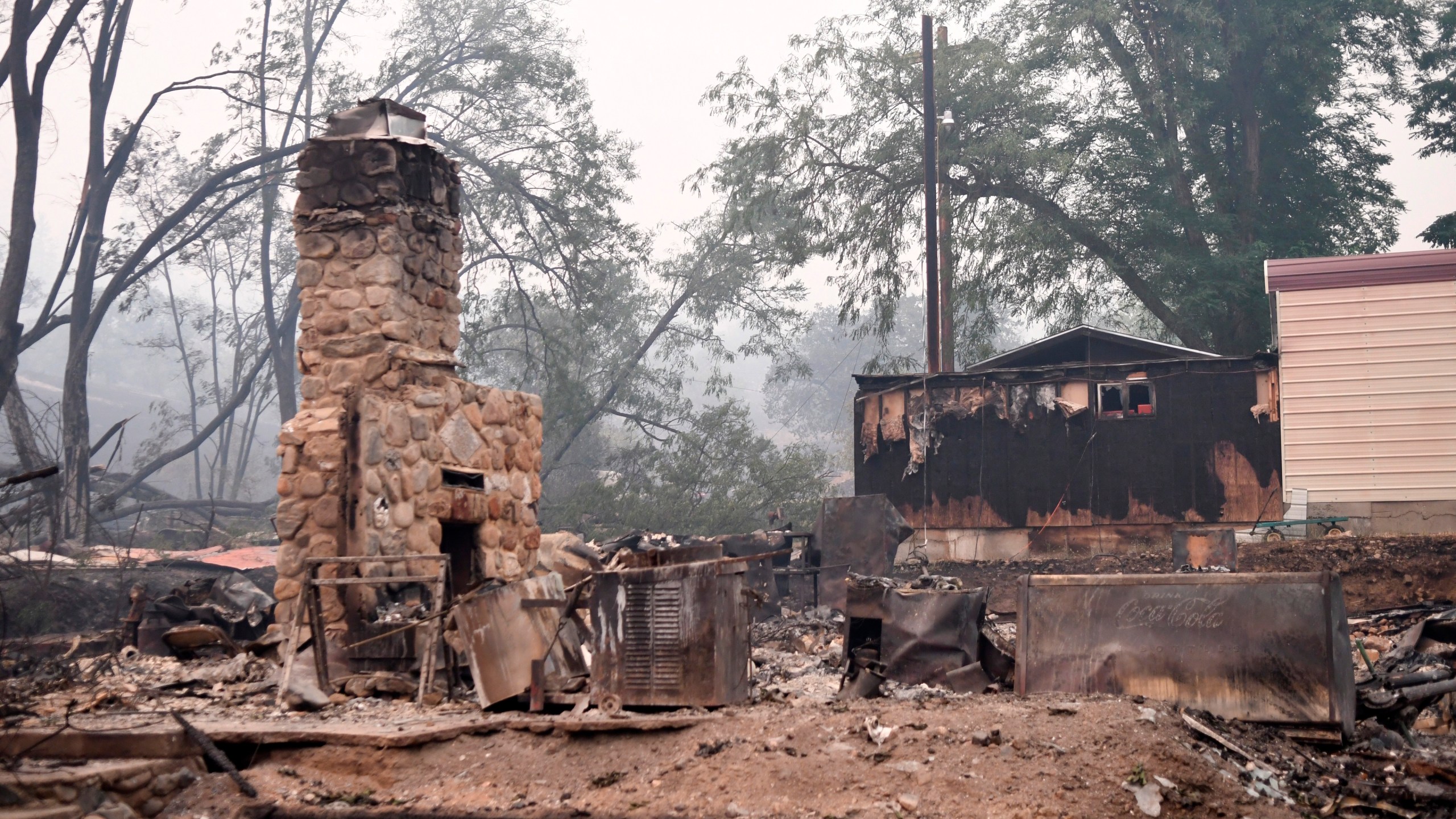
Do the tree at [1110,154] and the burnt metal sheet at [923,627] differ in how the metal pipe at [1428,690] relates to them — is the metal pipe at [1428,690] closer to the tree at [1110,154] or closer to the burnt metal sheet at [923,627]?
the burnt metal sheet at [923,627]

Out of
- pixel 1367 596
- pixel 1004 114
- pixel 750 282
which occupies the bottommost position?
pixel 1367 596

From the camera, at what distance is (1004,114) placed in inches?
995

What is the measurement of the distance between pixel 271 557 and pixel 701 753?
47.3 ft

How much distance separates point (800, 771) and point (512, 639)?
262cm

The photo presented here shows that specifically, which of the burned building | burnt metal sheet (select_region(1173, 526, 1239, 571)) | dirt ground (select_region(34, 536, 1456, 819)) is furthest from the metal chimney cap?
the burned building

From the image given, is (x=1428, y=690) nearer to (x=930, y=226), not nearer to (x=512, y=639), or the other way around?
(x=512, y=639)

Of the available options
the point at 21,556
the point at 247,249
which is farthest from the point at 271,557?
the point at 247,249

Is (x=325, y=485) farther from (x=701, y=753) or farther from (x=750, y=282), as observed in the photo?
(x=750, y=282)

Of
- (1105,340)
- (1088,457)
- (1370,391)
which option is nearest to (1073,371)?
(1105,340)

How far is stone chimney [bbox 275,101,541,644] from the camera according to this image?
26.1 feet

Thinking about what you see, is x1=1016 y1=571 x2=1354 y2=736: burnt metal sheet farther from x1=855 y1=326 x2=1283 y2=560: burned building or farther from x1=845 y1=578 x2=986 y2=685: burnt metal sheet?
x1=855 y1=326 x2=1283 y2=560: burned building

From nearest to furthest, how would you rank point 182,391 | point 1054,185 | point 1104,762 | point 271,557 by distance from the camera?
point 1104,762 < point 271,557 < point 1054,185 < point 182,391

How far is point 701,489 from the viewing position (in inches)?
998

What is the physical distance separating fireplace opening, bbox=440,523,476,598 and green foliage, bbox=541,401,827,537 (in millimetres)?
14405
